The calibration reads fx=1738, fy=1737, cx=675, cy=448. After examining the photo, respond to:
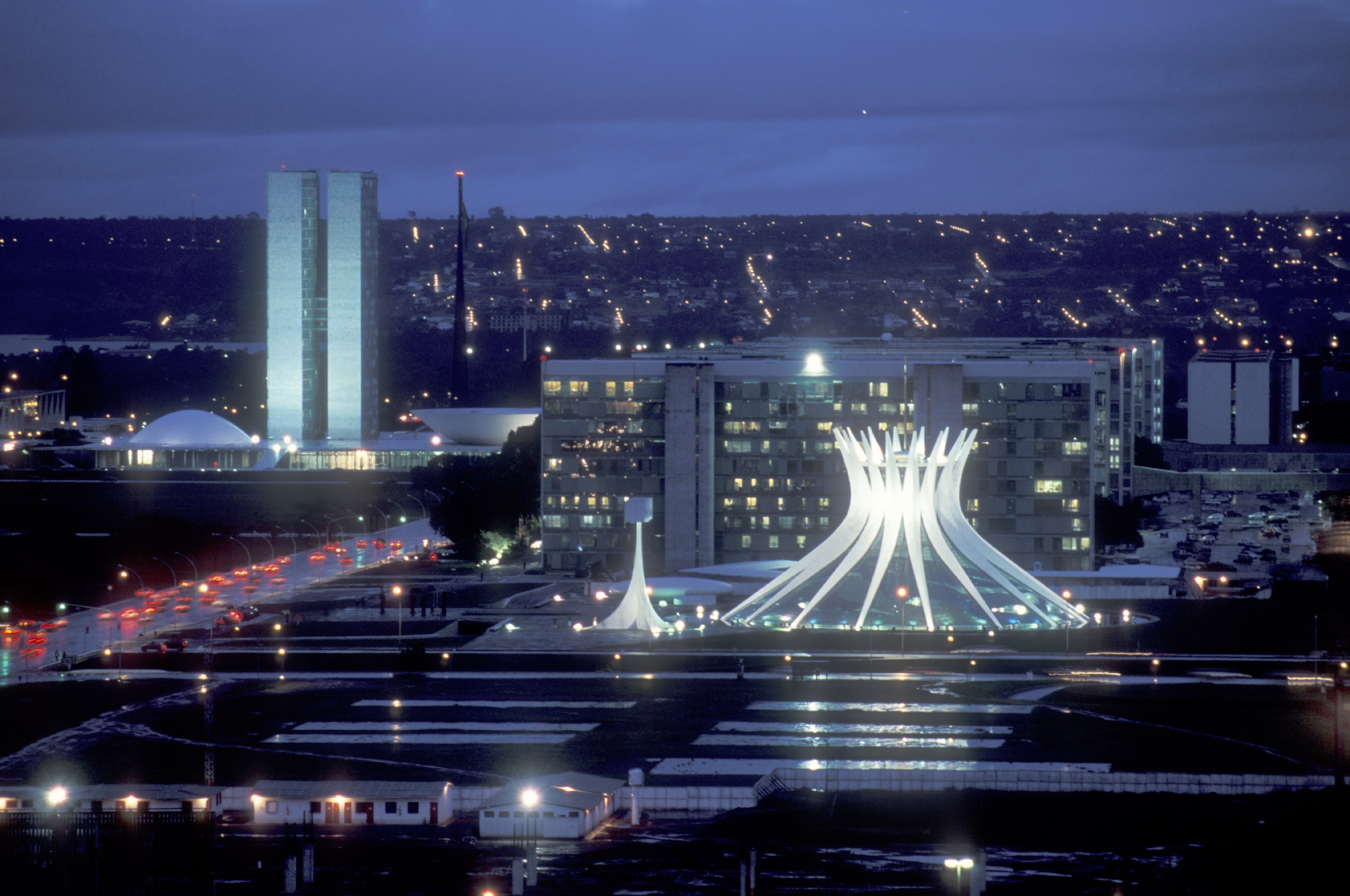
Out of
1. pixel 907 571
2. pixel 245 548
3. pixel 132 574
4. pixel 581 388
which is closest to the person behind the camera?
pixel 907 571

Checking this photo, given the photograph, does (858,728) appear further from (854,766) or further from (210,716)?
(210,716)

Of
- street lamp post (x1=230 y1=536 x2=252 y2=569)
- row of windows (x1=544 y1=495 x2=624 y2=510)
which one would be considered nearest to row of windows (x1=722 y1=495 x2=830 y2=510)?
row of windows (x1=544 y1=495 x2=624 y2=510)

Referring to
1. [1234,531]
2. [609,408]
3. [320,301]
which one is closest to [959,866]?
[609,408]

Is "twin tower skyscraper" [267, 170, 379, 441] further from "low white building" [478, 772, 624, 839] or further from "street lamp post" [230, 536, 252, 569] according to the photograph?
"low white building" [478, 772, 624, 839]

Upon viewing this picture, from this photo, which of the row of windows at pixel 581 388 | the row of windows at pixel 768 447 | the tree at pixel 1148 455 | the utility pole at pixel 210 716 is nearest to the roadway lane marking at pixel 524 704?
the utility pole at pixel 210 716

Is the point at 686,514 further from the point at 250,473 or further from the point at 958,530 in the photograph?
the point at 250,473

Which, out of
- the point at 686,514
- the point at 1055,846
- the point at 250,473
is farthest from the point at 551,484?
the point at 250,473
